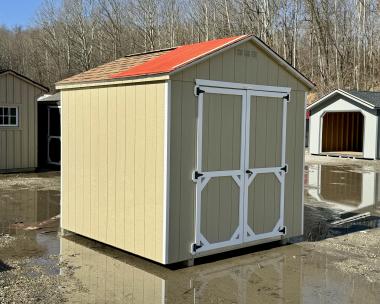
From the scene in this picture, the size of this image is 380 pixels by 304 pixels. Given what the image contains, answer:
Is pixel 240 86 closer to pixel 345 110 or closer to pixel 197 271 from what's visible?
pixel 197 271

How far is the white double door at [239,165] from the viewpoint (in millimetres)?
6500

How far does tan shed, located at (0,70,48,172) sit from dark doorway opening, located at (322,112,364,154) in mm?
15016

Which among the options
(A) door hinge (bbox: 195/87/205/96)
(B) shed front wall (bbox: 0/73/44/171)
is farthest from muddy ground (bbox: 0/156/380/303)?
(B) shed front wall (bbox: 0/73/44/171)

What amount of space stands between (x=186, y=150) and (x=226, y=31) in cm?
3909

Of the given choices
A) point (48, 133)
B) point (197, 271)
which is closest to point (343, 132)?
point (48, 133)

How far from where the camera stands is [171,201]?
6188mm

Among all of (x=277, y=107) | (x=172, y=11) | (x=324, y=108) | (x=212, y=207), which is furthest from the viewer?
(x=172, y=11)

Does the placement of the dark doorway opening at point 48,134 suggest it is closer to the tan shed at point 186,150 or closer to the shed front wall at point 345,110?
the tan shed at point 186,150

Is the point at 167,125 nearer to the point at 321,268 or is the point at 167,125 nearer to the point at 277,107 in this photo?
the point at 277,107

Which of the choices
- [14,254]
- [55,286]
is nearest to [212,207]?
[55,286]

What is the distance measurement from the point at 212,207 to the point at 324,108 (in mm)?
19223

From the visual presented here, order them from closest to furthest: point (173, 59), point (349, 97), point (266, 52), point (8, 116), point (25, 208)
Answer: point (173, 59) → point (266, 52) → point (25, 208) → point (8, 116) → point (349, 97)

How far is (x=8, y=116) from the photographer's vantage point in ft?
53.9

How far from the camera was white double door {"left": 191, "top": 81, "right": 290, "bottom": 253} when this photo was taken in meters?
6.50
